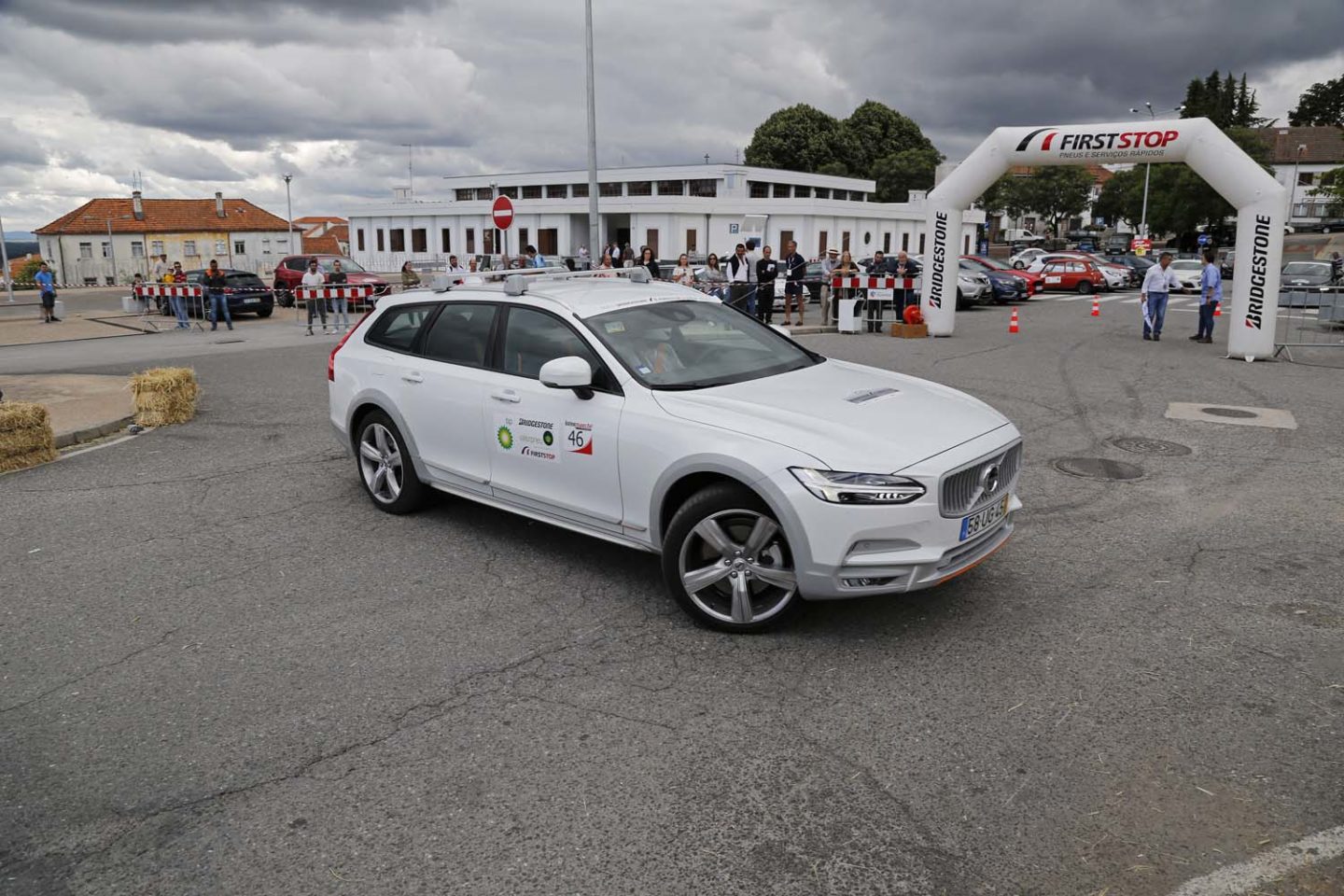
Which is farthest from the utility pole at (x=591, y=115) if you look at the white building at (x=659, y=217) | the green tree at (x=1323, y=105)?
the green tree at (x=1323, y=105)

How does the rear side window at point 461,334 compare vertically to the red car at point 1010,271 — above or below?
below

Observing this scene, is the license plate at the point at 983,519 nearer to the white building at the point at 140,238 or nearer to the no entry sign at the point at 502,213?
the no entry sign at the point at 502,213

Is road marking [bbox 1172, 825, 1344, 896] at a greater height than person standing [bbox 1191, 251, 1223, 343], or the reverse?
person standing [bbox 1191, 251, 1223, 343]

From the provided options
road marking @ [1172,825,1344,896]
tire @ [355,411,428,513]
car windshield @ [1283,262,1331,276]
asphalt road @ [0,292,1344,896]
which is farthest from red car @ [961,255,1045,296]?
road marking @ [1172,825,1344,896]

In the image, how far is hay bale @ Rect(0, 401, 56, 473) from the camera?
8.55 meters

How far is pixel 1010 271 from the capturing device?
31438 mm

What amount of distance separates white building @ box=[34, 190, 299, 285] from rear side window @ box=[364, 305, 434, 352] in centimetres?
8573

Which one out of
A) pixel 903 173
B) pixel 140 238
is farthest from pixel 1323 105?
pixel 140 238

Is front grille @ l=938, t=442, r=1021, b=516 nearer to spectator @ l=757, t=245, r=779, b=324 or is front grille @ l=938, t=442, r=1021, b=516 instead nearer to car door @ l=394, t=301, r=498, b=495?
car door @ l=394, t=301, r=498, b=495

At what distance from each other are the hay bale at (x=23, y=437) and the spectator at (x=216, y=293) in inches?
641

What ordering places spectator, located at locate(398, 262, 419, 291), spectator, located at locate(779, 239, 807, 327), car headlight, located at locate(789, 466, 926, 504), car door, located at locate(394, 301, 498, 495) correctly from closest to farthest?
car headlight, located at locate(789, 466, 926, 504)
car door, located at locate(394, 301, 498, 495)
spectator, located at locate(779, 239, 807, 327)
spectator, located at locate(398, 262, 419, 291)

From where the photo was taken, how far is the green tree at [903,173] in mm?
85062

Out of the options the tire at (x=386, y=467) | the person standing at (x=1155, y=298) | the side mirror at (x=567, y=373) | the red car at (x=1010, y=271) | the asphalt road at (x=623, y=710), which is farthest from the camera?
the red car at (x=1010, y=271)

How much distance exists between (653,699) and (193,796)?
180cm
